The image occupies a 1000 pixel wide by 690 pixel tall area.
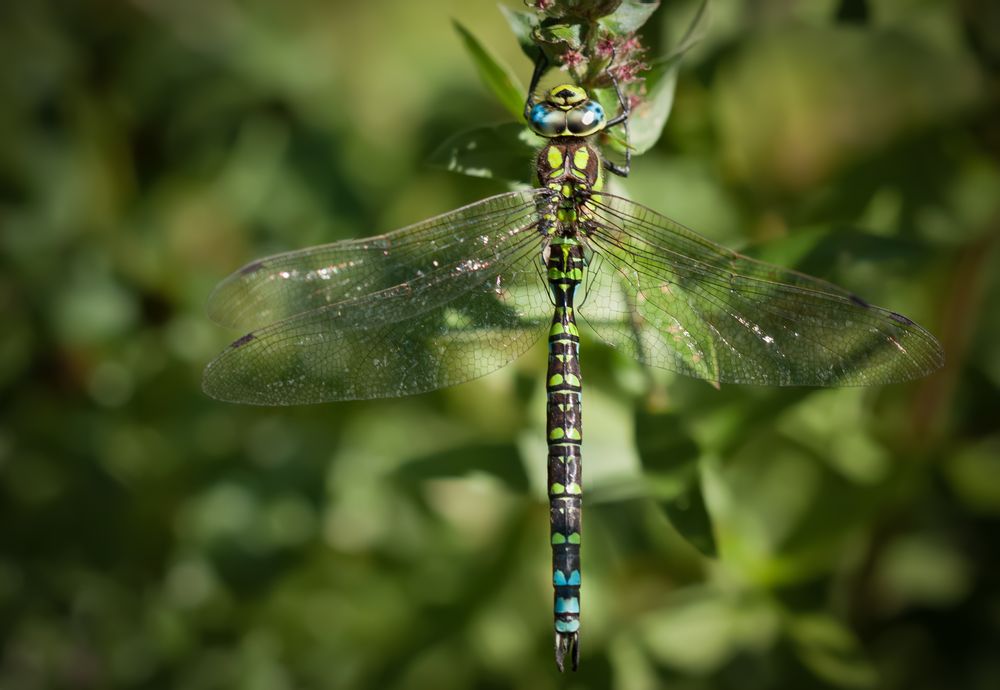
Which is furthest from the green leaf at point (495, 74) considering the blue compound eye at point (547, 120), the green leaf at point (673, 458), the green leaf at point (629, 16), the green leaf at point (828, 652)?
the green leaf at point (828, 652)

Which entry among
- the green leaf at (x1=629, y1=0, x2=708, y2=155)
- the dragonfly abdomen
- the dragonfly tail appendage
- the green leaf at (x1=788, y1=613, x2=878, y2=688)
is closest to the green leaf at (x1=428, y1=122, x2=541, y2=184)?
the green leaf at (x1=629, y1=0, x2=708, y2=155)

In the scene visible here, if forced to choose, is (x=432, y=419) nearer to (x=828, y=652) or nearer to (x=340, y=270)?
(x=340, y=270)

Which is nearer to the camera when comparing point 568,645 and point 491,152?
point 491,152

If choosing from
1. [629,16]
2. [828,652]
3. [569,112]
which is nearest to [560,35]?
[629,16]

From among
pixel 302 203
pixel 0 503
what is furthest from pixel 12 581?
pixel 302 203

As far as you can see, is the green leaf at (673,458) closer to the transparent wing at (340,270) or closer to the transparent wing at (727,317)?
the transparent wing at (727,317)

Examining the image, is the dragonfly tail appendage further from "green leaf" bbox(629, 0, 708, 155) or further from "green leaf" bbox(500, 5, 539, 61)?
"green leaf" bbox(500, 5, 539, 61)

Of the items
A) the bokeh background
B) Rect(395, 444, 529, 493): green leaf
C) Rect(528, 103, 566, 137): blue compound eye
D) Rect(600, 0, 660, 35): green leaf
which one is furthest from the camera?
the bokeh background
